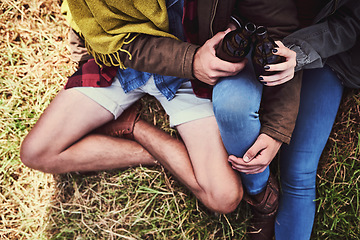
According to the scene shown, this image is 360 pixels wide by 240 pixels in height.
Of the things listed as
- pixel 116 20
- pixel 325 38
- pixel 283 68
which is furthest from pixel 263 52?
pixel 116 20

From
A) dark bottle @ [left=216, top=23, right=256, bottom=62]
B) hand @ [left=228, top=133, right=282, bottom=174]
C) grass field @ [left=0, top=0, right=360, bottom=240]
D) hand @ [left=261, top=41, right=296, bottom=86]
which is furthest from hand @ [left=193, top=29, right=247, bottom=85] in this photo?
grass field @ [left=0, top=0, right=360, bottom=240]

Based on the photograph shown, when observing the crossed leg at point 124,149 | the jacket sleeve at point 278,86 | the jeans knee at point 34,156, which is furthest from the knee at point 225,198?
the jeans knee at point 34,156

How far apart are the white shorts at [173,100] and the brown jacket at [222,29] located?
26 centimetres

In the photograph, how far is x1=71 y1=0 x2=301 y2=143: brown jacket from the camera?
4.10 ft

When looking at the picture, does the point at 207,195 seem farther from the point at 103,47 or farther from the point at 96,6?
the point at 96,6

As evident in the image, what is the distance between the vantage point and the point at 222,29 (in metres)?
1.33

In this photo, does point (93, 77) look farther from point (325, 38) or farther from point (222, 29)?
point (325, 38)

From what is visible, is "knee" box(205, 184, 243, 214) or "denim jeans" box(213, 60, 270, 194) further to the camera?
"knee" box(205, 184, 243, 214)

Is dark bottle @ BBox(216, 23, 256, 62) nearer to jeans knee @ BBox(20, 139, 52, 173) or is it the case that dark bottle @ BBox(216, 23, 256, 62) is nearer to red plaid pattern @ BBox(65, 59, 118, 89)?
red plaid pattern @ BBox(65, 59, 118, 89)

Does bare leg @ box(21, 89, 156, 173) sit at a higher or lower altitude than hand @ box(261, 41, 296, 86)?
lower

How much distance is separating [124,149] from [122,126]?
14cm

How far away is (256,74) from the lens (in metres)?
1.34

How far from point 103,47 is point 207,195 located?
95 centimetres

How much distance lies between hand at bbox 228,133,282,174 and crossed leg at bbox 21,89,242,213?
0.17m
